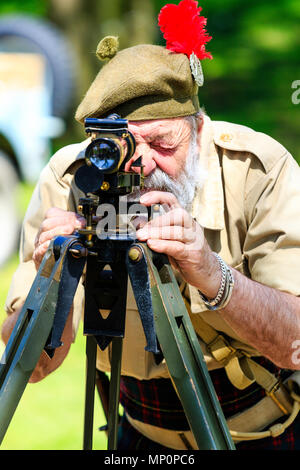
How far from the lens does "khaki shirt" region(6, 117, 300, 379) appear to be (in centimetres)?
255

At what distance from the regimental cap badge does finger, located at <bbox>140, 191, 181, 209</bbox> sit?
0.65 meters

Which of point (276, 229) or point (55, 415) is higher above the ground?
point (276, 229)

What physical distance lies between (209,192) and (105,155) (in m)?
0.91

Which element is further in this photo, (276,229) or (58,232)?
(276,229)

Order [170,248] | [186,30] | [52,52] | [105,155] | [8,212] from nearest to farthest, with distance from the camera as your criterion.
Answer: [105,155] < [170,248] < [186,30] < [8,212] < [52,52]

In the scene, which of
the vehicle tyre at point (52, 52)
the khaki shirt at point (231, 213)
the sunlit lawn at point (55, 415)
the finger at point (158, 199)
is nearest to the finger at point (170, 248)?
the finger at point (158, 199)

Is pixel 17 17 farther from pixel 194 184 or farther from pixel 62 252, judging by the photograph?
pixel 62 252

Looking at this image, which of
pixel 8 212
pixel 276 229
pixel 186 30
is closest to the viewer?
pixel 276 229

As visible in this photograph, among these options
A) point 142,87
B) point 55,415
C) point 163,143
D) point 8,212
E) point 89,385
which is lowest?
point 55,415

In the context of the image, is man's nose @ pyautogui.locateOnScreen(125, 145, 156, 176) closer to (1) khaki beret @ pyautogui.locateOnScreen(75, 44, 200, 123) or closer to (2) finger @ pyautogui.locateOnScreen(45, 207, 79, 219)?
(1) khaki beret @ pyautogui.locateOnScreen(75, 44, 200, 123)

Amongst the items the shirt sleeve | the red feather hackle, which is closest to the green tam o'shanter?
the red feather hackle

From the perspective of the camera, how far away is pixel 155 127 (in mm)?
2637

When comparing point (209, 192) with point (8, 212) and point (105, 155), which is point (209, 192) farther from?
point (8, 212)

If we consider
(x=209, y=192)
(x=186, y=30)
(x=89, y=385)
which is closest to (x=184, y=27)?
(x=186, y=30)
